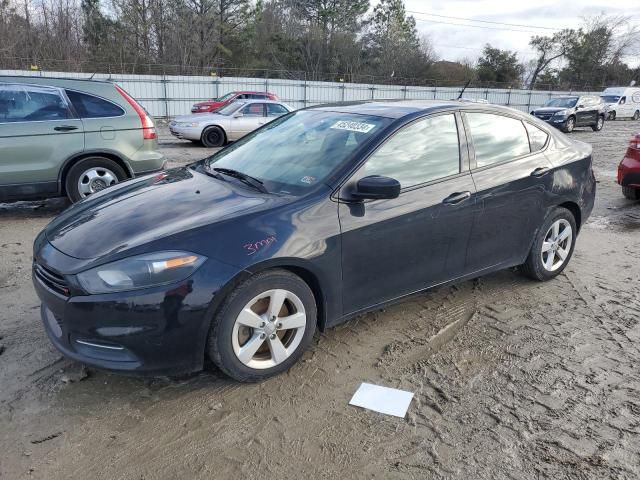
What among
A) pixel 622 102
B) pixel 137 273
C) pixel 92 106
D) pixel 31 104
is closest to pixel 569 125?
pixel 622 102

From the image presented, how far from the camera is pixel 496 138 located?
3998 mm

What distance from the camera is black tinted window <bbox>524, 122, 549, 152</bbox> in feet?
14.0

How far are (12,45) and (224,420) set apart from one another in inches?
1181

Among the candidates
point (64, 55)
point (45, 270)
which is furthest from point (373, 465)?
point (64, 55)

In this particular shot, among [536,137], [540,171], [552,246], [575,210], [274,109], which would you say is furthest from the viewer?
[274,109]

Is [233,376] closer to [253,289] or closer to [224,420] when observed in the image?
[224,420]

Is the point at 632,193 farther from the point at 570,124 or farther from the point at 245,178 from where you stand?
the point at 570,124

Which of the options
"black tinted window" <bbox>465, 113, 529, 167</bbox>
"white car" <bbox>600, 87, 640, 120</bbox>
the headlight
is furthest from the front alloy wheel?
"white car" <bbox>600, 87, 640, 120</bbox>

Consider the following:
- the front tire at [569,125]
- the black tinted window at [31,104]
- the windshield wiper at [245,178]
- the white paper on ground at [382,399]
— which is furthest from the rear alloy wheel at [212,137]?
the front tire at [569,125]

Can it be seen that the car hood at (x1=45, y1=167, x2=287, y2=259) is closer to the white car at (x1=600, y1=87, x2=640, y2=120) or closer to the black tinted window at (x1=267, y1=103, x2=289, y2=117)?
the black tinted window at (x1=267, y1=103, x2=289, y2=117)

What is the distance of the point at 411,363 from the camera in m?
3.23

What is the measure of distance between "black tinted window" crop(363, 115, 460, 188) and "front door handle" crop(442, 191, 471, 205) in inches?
A: 6.5

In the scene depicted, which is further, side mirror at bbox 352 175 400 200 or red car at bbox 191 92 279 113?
red car at bbox 191 92 279 113

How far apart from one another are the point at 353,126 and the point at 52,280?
2.15 meters
